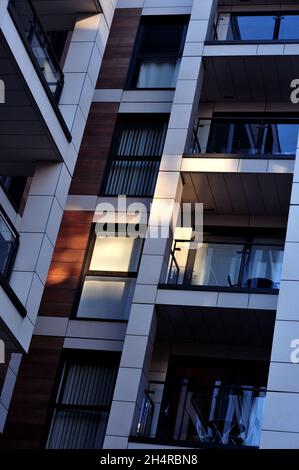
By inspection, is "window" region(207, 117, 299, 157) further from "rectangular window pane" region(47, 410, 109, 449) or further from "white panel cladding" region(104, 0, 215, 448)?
"rectangular window pane" region(47, 410, 109, 449)

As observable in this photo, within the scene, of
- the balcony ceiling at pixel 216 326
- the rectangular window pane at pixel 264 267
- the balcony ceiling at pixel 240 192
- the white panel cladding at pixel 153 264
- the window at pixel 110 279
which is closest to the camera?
the white panel cladding at pixel 153 264

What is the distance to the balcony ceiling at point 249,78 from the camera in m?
21.5

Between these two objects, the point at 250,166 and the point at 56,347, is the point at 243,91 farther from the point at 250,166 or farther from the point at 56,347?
the point at 56,347

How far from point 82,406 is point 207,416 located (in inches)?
105

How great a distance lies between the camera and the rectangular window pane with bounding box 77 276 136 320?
1964 centimetres

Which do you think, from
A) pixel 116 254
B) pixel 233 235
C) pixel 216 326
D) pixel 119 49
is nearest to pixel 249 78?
pixel 119 49

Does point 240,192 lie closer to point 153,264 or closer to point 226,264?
point 226,264

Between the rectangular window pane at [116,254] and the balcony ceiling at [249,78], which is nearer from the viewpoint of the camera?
the rectangular window pane at [116,254]

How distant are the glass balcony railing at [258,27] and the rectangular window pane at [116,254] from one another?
5.42 metres

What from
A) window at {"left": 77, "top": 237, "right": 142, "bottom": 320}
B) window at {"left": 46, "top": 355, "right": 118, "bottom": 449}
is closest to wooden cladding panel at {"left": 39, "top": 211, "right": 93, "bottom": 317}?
window at {"left": 77, "top": 237, "right": 142, "bottom": 320}

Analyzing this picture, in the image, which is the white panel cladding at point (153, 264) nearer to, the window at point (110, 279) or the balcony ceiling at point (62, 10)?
the window at point (110, 279)

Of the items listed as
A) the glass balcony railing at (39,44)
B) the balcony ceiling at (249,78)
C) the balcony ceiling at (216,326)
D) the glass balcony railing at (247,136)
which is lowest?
the balcony ceiling at (216,326)

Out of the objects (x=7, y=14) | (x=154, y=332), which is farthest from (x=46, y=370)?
(x=7, y=14)

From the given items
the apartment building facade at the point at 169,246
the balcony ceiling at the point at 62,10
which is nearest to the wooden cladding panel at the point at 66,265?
the apartment building facade at the point at 169,246
